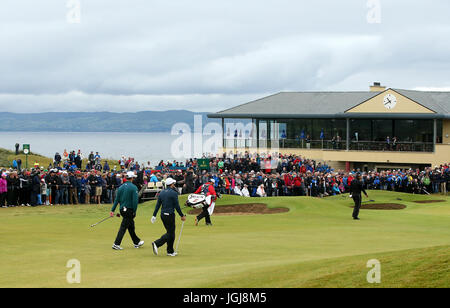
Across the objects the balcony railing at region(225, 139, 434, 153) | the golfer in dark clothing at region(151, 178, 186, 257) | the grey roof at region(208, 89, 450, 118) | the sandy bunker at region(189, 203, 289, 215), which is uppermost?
the grey roof at region(208, 89, 450, 118)

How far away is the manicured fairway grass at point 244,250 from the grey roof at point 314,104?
104 ft

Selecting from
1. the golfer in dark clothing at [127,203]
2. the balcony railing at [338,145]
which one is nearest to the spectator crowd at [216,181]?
the balcony railing at [338,145]

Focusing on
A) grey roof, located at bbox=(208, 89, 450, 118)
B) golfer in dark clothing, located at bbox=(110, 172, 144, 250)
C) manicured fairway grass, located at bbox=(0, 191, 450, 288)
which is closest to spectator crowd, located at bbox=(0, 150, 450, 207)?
manicured fairway grass, located at bbox=(0, 191, 450, 288)

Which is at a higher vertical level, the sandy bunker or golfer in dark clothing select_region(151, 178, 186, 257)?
golfer in dark clothing select_region(151, 178, 186, 257)

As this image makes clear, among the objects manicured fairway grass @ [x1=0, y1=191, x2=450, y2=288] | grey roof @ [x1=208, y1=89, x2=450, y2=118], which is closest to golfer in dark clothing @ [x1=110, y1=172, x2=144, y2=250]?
manicured fairway grass @ [x1=0, y1=191, x2=450, y2=288]

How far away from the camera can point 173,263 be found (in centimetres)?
1403

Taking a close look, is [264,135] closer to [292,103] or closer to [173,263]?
[292,103]

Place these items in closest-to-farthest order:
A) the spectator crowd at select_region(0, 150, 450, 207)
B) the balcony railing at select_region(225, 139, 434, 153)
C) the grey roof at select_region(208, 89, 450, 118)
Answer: the spectator crowd at select_region(0, 150, 450, 207) → the balcony railing at select_region(225, 139, 434, 153) → the grey roof at select_region(208, 89, 450, 118)

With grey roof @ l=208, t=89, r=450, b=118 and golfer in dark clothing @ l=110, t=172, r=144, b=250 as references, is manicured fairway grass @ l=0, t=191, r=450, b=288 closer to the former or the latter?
golfer in dark clothing @ l=110, t=172, r=144, b=250

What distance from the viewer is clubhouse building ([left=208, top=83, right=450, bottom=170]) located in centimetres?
5575

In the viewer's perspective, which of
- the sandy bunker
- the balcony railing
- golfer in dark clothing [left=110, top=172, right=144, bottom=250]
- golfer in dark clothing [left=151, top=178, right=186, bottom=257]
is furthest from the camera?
the balcony railing

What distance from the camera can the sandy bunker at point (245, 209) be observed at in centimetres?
2891

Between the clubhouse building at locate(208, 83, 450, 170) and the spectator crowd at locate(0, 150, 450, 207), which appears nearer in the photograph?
the spectator crowd at locate(0, 150, 450, 207)
